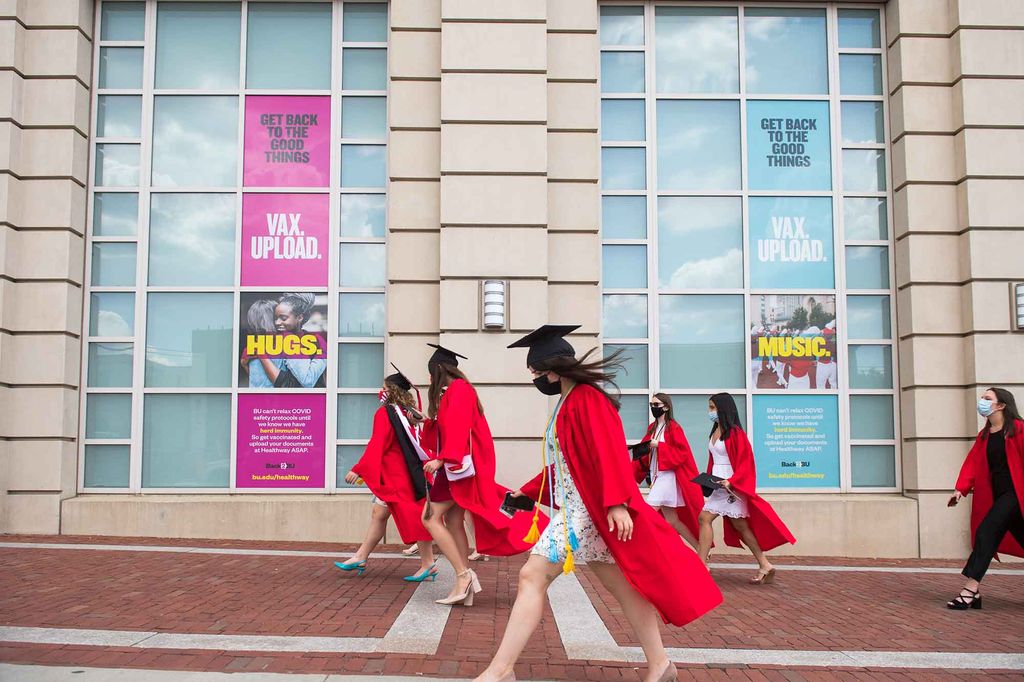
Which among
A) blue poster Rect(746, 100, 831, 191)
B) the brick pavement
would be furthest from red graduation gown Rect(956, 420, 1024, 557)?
blue poster Rect(746, 100, 831, 191)

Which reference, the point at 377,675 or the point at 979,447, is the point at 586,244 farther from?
the point at 377,675

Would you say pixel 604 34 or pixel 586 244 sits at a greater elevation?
pixel 604 34

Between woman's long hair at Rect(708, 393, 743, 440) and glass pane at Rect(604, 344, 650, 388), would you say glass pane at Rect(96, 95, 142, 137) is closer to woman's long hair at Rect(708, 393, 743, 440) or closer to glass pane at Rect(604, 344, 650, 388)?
glass pane at Rect(604, 344, 650, 388)

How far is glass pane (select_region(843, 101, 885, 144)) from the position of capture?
11539 mm

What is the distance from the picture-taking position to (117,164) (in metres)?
11.3

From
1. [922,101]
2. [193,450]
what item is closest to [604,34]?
[922,101]

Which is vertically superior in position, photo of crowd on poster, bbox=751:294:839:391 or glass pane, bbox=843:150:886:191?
glass pane, bbox=843:150:886:191

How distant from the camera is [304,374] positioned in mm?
10961

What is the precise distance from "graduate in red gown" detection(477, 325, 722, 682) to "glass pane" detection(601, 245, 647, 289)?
6534 millimetres

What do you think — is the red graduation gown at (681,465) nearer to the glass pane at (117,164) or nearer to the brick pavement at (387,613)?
the brick pavement at (387,613)

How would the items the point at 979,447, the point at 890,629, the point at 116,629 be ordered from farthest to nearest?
1. the point at 979,447
2. the point at 890,629
3. the point at 116,629

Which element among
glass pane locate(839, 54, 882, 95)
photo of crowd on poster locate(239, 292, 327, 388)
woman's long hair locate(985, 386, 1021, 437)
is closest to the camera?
woman's long hair locate(985, 386, 1021, 437)

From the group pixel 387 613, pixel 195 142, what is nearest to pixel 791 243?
Answer: pixel 387 613

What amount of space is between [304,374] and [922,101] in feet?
28.7
